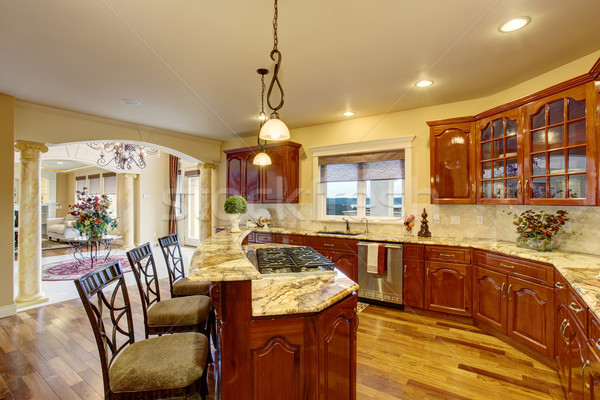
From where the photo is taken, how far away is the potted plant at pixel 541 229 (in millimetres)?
2650

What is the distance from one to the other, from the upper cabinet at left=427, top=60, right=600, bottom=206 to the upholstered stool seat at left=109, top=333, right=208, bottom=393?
3.04m

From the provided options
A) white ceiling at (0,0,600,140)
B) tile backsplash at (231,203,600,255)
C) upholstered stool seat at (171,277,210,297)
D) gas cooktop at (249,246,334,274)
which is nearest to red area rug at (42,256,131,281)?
white ceiling at (0,0,600,140)

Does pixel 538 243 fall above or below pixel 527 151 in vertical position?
below

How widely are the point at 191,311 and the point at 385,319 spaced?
91.2 inches

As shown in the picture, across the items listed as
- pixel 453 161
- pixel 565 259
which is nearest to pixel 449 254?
pixel 565 259

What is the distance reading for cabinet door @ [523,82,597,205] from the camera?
7.30 ft

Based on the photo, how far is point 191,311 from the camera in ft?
6.74

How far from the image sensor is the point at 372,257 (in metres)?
3.67

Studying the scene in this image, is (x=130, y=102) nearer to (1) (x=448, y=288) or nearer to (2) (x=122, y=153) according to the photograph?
(2) (x=122, y=153)

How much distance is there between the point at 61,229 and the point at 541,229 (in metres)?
11.4

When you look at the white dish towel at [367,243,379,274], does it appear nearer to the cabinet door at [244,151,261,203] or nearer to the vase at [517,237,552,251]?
the vase at [517,237,552,251]

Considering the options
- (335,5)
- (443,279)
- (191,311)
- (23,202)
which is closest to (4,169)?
(23,202)

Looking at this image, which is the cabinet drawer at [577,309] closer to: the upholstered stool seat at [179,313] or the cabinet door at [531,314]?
the cabinet door at [531,314]

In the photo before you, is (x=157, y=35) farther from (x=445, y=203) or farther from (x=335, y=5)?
(x=445, y=203)
